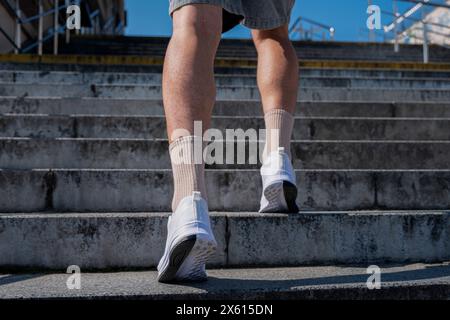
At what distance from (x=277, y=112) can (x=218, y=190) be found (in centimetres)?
54

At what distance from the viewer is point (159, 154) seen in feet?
9.06

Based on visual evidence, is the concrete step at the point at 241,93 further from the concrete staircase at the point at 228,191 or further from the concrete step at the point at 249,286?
the concrete step at the point at 249,286

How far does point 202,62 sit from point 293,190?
61 cm

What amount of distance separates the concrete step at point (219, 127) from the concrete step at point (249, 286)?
1.50m

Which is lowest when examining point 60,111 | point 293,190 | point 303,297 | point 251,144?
point 303,297

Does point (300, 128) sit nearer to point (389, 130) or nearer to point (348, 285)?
point (389, 130)

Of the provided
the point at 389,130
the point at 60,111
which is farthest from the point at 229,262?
the point at 60,111

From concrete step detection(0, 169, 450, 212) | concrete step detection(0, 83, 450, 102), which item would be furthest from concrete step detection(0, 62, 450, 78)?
concrete step detection(0, 169, 450, 212)

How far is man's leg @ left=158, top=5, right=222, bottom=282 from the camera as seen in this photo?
140 cm

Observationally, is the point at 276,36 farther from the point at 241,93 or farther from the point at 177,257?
the point at 241,93

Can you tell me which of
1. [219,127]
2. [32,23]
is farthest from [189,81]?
[32,23]

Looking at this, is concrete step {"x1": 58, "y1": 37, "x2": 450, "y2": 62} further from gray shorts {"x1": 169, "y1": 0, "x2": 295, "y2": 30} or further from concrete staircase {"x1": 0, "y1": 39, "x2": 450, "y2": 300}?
gray shorts {"x1": 169, "y1": 0, "x2": 295, "y2": 30}

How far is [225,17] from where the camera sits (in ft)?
5.77

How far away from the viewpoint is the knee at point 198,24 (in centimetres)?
155
